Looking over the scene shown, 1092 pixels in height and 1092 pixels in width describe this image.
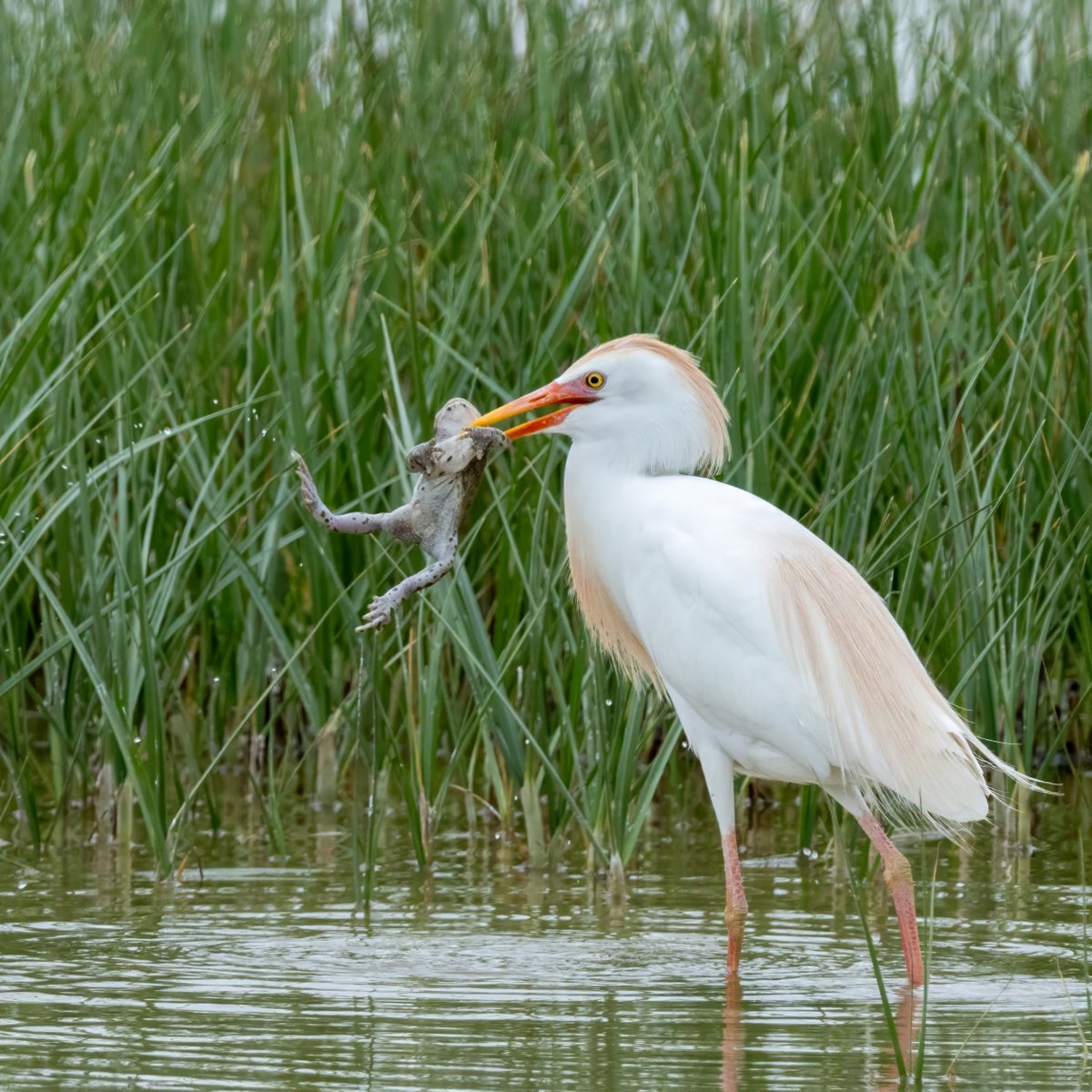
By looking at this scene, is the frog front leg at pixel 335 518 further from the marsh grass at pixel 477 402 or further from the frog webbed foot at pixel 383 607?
the marsh grass at pixel 477 402

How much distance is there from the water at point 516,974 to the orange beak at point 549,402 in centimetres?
117

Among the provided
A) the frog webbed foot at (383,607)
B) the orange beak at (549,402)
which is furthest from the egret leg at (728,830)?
the frog webbed foot at (383,607)

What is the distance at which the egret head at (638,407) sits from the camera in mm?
4703

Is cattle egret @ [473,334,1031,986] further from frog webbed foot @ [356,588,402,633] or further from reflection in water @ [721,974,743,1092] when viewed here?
frog webbed foot @ [356,588,402,633]

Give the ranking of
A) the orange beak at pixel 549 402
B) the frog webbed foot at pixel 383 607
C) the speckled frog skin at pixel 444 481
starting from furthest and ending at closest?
the orange beak at pixel 549 402 < the speckled frog skin at pixel 444 481 < the frog webbed foot at pixel 383 607

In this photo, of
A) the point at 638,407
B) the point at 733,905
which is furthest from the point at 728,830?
the point at 638,407

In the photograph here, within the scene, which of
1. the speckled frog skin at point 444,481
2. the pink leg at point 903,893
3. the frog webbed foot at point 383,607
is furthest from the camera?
the pink leg at point 903,893

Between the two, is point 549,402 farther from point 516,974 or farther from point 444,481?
point 516,974

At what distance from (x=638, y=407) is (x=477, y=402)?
1363 mm

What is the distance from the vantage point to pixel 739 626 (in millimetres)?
4594

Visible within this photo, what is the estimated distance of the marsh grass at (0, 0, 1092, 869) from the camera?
17.0 ft

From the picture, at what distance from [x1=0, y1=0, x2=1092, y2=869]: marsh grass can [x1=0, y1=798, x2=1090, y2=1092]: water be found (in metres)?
0.20

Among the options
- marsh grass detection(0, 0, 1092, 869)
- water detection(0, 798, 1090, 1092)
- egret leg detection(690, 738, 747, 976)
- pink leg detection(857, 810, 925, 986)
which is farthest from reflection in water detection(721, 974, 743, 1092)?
marsh grass detection(0, 0, 1092, 869)

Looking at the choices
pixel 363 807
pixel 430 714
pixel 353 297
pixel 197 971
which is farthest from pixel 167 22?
pixel 197 971
